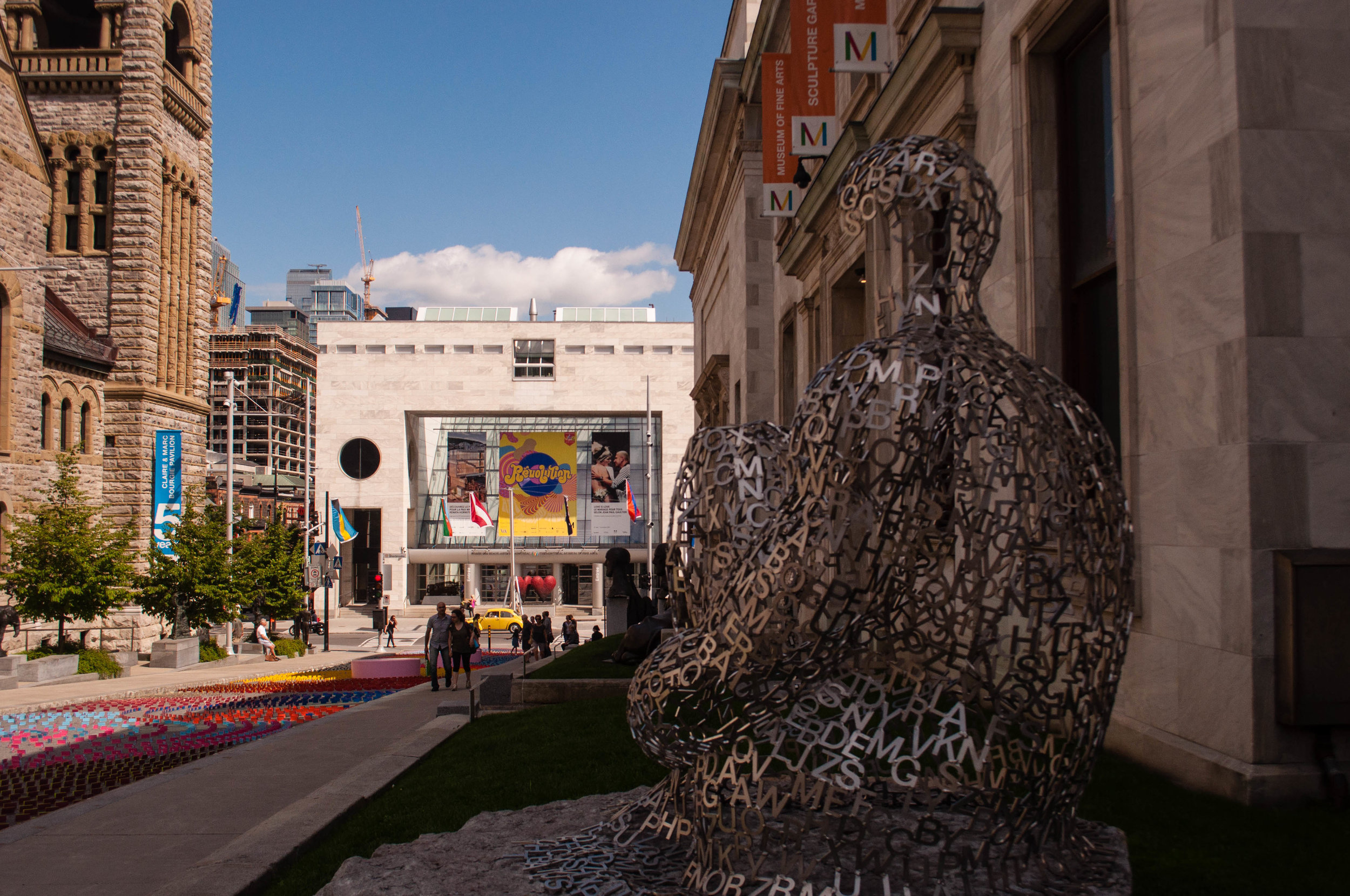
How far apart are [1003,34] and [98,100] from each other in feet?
132

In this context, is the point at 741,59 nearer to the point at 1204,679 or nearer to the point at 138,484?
the point at 1204,679

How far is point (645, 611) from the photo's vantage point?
2181 cm

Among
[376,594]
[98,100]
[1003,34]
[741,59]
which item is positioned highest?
[98,100]

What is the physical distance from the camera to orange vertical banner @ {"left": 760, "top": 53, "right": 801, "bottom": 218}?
18.5 metres

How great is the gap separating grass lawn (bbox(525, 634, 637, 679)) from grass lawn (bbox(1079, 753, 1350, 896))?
8514 millimetres

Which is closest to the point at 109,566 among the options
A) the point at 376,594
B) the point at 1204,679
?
the point at 1204,679

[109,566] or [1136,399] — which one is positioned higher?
[1136,399]

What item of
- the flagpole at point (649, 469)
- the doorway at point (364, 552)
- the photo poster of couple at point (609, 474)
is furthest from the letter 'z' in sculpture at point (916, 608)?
the doorway at point (364, 552)

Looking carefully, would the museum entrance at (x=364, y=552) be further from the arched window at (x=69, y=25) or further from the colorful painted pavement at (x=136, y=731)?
the colorful painted pavement at (x=136, y=731)

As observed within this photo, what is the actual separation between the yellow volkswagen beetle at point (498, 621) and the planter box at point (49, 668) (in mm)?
22515

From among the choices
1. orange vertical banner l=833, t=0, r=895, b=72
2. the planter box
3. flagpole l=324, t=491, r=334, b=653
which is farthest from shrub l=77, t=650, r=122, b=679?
orange vertical banner l=833, t=0, r=895, b=72

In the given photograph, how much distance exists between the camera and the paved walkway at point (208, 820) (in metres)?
6.57

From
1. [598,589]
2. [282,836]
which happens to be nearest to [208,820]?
[282,836]

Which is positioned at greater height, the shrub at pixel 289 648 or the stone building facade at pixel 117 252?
the stone building facade at pixel 117 252
